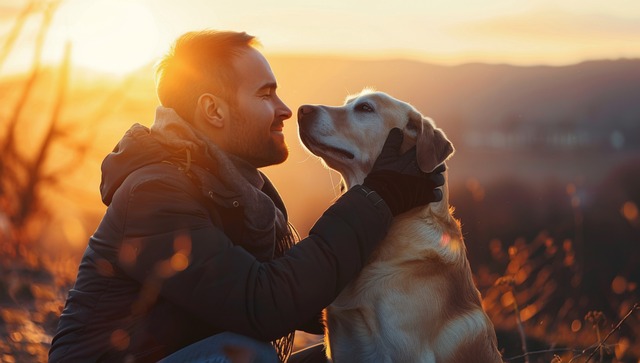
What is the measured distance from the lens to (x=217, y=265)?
111 inches

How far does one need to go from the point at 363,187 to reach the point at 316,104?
99 cm

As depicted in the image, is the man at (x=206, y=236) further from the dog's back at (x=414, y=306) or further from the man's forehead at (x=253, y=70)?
the dog's back at (x=414, y=306)

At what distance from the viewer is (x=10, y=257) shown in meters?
7.92

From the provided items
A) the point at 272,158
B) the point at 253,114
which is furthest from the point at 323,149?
the point at 253,114

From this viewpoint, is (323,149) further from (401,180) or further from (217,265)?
(217,265)

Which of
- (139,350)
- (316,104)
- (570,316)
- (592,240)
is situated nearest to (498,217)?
(592,240)

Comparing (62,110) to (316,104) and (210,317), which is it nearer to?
(316,104)

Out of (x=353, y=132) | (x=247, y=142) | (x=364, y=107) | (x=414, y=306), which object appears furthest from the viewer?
(x=364, y=107)

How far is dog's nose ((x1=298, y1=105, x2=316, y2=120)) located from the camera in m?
3.88

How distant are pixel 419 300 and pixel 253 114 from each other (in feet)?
3.44

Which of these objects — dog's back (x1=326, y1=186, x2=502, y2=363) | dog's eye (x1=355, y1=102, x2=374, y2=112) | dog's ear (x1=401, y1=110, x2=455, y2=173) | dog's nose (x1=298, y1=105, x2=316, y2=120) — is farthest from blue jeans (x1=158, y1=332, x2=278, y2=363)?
dog's eye (x1=355, y1=102, x2=374, y2=112)

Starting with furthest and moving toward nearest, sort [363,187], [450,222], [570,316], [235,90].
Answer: [570,316]
[450,222]
[235,90]
[363,187]

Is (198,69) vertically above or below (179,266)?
above

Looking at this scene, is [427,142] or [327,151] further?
[327,151]
